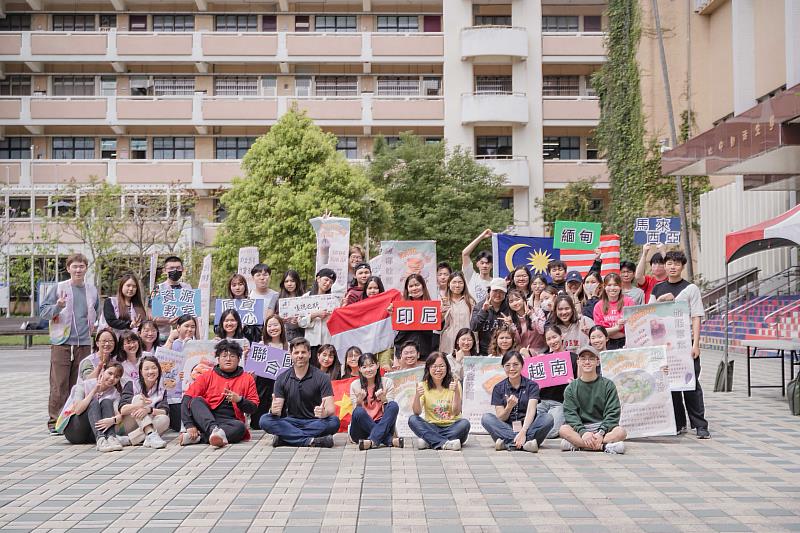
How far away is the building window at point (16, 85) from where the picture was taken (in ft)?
151

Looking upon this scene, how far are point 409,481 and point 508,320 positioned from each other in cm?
364

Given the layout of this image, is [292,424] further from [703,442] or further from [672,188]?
[672,188]

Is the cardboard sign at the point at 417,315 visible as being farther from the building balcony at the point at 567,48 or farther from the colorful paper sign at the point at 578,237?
the building balcony at the point at 567,48

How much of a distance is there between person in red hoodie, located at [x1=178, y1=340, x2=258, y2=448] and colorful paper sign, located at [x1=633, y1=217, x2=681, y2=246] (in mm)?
6185

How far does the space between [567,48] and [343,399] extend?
3651 cm

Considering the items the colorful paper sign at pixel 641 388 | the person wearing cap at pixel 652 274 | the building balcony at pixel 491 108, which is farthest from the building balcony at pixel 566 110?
the colorful paper sign at pixel 641 388

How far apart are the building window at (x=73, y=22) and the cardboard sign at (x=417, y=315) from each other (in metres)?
39.0

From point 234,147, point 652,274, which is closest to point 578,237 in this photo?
point 652,274

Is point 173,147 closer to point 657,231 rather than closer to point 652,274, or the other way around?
point 657,231

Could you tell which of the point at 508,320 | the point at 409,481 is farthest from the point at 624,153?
the point at 409,481

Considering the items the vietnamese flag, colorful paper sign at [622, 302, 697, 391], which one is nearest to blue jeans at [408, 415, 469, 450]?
the vietnamese flag

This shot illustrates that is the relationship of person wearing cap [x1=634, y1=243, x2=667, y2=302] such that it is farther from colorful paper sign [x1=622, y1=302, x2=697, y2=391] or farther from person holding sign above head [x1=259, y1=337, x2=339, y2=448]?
person holding sign above head [x1=259, y1=337, x2=339, y2=448]

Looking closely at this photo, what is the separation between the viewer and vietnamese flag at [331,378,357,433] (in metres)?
11.3

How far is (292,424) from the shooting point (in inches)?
418
